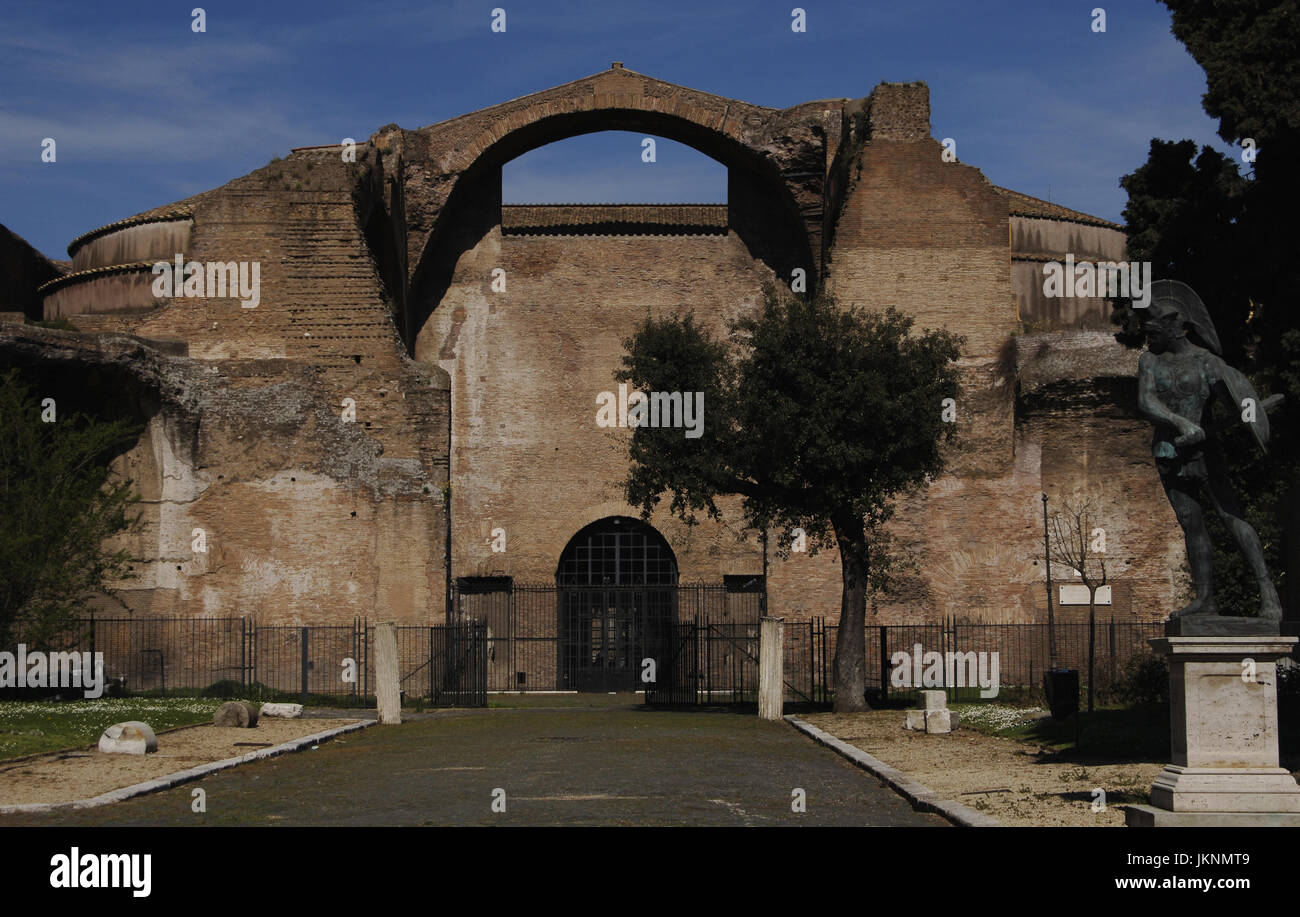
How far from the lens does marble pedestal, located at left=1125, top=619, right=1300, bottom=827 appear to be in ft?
22.1

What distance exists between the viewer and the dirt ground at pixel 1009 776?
789cm

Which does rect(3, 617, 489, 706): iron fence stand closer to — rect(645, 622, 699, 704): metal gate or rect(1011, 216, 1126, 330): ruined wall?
rect(645, 622, 699, 704): metal gate

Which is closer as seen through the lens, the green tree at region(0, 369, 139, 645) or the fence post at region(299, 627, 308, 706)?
the green tree at region(0, 369, 139, 645)

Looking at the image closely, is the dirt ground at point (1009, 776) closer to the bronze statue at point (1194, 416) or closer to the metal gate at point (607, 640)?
the bronze statue at point (1194, 416)

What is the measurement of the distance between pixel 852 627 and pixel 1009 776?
8423 millimetres

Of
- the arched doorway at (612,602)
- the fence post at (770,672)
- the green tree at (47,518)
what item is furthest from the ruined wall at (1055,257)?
the green tree at (47,518)

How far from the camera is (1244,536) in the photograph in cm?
743

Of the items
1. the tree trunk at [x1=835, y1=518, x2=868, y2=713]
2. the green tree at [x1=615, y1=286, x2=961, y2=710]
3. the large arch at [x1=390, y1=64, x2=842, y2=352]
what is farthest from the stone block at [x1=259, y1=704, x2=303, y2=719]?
the large arch at [x1=390, y1=64, x2=842, y2=352]

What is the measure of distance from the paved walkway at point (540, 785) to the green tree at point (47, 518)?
629 cm

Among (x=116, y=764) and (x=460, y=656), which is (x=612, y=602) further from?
(x=116, y=764)

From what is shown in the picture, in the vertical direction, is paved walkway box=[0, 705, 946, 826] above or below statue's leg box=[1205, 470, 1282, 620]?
below

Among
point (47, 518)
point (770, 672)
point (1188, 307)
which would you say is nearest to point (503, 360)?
point (47, 518)

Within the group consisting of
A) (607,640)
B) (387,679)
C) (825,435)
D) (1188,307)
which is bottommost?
(607,640)
